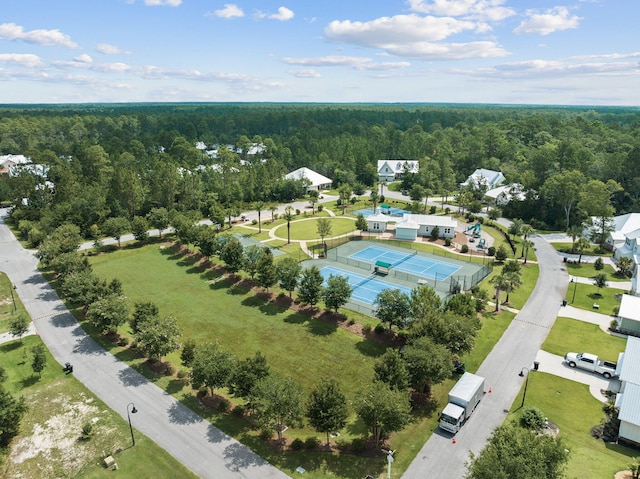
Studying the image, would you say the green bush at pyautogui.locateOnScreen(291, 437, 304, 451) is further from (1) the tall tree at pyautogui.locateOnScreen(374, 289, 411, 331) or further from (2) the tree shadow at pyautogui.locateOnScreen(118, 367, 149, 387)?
(2) the tree shadow at pyautogui.locateOnScreen(118, 367, 149, 387)

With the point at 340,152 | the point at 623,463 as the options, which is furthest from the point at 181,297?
the point at 340,152

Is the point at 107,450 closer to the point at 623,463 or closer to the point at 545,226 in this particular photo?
the point at 623,463

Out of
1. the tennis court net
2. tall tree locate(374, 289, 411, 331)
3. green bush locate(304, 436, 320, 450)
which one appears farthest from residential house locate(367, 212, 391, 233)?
green bush locate(304, 436, 320, 450)

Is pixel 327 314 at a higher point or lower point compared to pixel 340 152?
lower

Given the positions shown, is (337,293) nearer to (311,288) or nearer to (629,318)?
(311,288)

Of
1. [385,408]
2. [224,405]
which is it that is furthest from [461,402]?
[224,405]

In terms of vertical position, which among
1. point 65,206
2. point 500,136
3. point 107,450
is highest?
point 500,136

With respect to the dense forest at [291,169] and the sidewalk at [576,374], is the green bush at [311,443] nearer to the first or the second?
the sidewalk at [576,374]

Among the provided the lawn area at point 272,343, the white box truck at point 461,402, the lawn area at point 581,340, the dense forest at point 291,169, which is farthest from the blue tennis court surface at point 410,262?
the dense forest at point 291,169
